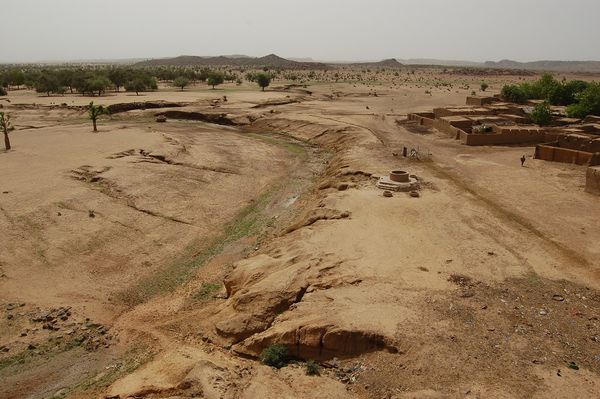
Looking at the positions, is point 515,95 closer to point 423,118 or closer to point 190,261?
point 423,118

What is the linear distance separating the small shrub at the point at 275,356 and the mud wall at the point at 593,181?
20.4 m

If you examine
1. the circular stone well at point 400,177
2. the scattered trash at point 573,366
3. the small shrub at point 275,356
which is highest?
the circular stone well at point 400,177

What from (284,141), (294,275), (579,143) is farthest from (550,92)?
(294,275)

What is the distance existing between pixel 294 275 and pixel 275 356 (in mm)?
3817

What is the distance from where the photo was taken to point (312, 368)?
11586 millimetres

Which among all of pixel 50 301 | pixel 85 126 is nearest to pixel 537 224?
pixel 50 301

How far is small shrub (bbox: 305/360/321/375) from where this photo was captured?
1154 cm

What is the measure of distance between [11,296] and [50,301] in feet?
4.92

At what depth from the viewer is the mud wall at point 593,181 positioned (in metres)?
24.6

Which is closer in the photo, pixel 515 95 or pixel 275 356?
pixel 275 356

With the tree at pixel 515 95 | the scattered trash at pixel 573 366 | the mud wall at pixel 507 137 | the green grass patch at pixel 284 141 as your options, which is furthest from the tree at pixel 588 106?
the scattered trash at pixel 573 366

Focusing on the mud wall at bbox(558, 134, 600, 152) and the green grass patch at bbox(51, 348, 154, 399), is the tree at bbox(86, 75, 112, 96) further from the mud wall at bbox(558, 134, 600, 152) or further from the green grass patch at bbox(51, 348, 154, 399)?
the green grass patch at bbox(51, 348, 154, 399)

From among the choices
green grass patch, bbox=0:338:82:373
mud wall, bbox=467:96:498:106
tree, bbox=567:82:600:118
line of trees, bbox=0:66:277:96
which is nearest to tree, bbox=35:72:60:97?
line of trees, bbox=0:66:277:96

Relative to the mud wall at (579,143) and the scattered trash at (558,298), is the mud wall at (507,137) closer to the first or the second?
the mud wall at (579,143)
